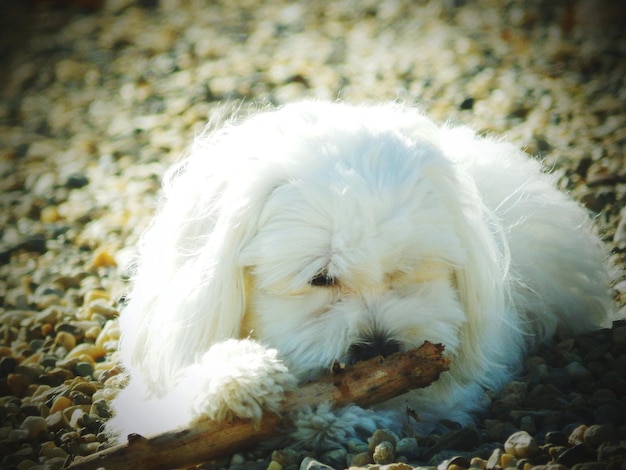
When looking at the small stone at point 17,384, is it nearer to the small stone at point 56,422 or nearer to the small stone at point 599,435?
the small stone at point 56,422

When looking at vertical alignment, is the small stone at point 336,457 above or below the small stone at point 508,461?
above

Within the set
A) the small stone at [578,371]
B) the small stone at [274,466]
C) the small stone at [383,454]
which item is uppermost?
the small stone at [274,466]

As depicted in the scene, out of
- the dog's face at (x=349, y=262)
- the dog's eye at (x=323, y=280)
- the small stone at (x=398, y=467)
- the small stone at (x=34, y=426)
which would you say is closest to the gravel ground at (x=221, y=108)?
the small stone at (x=34, y=426)

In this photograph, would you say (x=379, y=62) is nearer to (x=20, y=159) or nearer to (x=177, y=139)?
(x=177, y=139)

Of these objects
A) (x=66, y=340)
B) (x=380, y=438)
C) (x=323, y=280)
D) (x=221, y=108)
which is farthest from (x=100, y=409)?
(x=221, y=108)

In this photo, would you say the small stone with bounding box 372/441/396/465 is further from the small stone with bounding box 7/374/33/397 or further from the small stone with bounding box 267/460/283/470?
the small stone with bounding box 7/374/33/397

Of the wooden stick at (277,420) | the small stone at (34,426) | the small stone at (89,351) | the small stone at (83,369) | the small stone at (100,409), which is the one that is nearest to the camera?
the wooden stick at (277,420)
